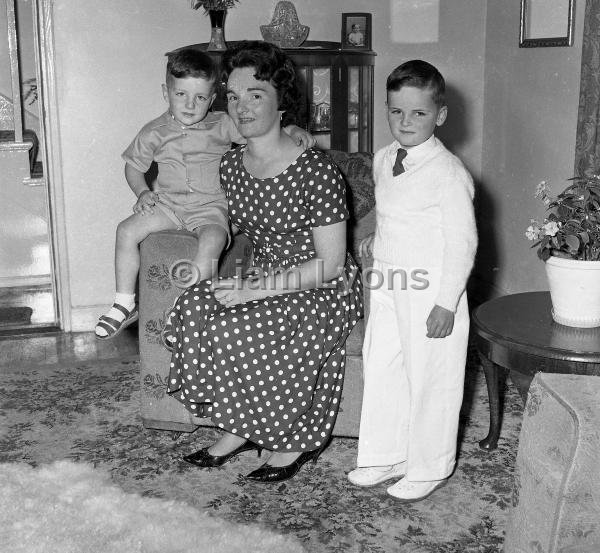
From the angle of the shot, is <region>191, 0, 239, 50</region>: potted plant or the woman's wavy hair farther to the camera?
<region>191, 0, 239, 50</region>: potted plant

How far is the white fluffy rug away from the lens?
205 centimetres

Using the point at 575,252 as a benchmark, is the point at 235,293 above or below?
below

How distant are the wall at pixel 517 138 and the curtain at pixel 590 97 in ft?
0.57

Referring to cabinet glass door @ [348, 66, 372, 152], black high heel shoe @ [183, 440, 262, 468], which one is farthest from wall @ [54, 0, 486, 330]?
black high heel shoe @ [183, 440, 262, 468]

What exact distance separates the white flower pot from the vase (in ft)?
6.50

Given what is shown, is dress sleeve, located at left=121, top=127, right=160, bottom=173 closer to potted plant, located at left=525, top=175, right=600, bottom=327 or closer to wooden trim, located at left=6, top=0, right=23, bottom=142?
potted plant, located at left=525, top=175, right=600, bottom=327

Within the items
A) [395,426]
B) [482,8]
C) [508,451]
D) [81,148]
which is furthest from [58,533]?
[482,8]

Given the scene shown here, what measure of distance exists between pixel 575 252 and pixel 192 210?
4.26 feet

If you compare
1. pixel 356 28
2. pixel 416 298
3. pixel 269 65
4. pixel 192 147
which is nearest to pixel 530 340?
pixel 416 298

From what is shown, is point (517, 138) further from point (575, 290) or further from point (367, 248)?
point (575, 290)

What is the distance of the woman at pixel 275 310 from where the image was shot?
92.7 inches

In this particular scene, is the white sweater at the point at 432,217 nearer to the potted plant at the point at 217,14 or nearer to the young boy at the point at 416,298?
the young boy at the point at 416,298

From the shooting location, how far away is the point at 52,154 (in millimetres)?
3895

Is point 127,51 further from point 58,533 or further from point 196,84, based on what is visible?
point 58,533
